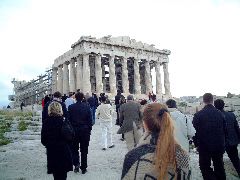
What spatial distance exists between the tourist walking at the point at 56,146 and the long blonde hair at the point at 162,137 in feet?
11.4

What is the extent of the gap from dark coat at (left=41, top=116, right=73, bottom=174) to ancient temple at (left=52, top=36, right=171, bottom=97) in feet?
107

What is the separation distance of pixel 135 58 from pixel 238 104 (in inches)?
943

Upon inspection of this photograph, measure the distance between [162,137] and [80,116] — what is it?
6265mm

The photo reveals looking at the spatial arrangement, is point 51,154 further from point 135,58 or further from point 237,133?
point 135,58

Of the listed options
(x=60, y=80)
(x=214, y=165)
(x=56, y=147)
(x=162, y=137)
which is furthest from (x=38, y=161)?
(x=60, y=80)

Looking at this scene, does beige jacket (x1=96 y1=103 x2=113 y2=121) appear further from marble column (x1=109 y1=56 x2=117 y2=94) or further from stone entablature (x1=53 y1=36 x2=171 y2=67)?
marble column (x1=109 y1=56 x2=117 y2=94)

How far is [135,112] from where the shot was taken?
31.3ft

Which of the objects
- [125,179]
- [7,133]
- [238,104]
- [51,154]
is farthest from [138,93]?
[125,179]

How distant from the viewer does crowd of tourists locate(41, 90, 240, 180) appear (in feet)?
9.18

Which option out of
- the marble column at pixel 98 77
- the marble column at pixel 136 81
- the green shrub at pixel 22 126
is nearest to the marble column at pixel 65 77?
the marble column at pixel 98 77

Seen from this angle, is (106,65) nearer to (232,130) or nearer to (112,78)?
(112,78)

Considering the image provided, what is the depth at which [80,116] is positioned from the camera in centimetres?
888

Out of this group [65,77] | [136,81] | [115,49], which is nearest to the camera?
[115,49]

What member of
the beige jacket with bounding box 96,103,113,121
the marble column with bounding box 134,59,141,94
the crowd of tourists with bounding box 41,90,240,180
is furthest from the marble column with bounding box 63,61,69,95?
the beige jacket with bounding box 96,103,113,121
